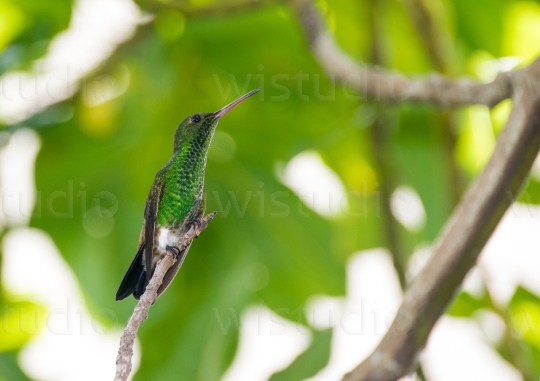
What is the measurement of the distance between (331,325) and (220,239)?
2.30 feet

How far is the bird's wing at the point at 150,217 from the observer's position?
3.66ft

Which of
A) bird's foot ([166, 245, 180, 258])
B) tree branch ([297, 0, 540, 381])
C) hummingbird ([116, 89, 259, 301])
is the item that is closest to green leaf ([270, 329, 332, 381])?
tree branch ([297, 0, 540, 381])

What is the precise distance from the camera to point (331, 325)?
2.35m

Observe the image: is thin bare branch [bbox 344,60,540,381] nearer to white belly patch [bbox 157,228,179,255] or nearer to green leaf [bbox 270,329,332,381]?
green leaf [bbox 270,329,332,381]

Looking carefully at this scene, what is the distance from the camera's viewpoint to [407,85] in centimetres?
199

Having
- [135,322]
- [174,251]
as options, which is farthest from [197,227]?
[135,322]

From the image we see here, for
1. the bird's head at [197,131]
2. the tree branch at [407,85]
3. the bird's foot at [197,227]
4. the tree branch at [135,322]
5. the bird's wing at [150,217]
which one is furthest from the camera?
the tree branch at [407,85]

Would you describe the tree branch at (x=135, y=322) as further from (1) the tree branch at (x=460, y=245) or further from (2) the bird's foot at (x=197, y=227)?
(1) the tree branch at (x=460, y=245)

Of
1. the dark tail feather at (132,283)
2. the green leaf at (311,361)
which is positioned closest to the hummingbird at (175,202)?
the dark tail feather at (132,283)

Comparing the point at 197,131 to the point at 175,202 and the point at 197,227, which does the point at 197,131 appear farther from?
the point at 197,227

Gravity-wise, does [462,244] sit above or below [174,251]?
below

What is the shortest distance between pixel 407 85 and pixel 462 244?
64 centimetres

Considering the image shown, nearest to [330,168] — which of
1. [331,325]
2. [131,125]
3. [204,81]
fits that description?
[204,81]

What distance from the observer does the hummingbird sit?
3.59 feet
